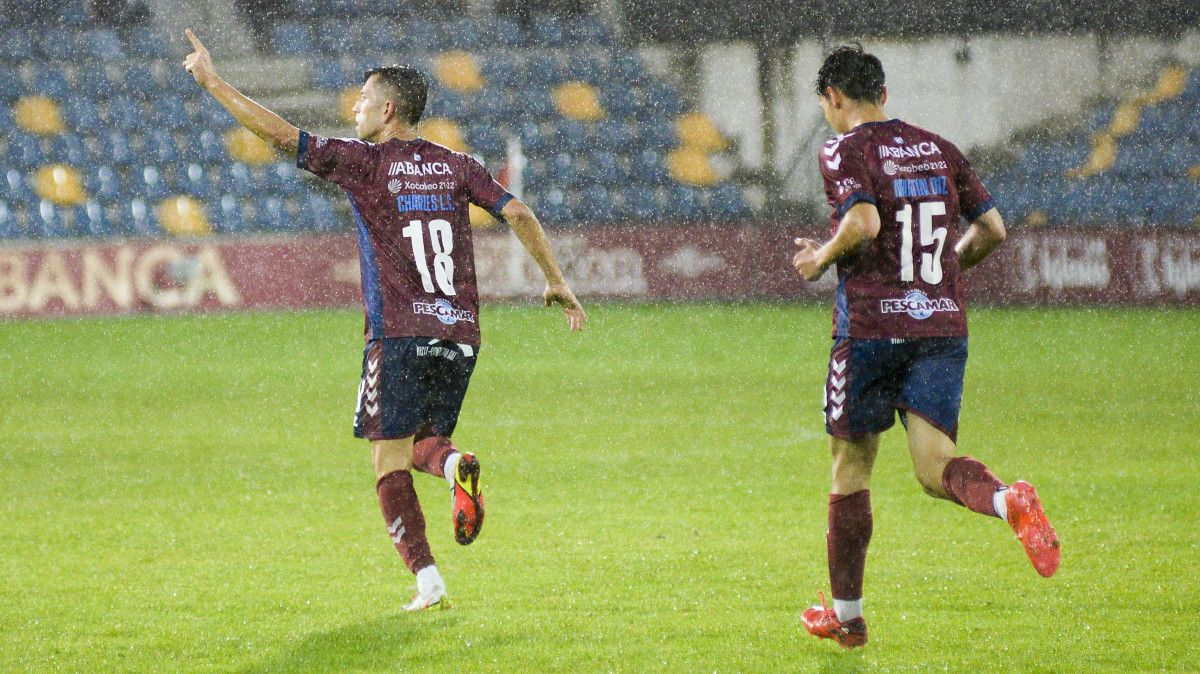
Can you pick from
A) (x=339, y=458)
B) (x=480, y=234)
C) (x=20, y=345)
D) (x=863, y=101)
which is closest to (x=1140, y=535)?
(x=863, y=101)

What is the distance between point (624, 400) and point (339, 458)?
3015 mm

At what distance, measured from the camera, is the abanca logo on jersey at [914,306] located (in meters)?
4.46

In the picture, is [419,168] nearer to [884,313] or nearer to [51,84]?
[884,313]

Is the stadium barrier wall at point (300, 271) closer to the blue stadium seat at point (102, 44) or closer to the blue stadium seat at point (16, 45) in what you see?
the blue stadium seat at point (102, 44)

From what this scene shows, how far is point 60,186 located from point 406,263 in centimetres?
1827

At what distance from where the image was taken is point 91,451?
906cm

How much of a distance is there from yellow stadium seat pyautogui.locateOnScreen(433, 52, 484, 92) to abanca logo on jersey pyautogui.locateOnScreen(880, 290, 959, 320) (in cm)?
1911

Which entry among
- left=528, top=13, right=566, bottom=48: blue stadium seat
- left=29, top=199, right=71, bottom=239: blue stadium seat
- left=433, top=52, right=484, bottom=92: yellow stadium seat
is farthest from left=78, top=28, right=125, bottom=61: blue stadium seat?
left=528, top=13, right=566, bottom=48: blue stadium seat

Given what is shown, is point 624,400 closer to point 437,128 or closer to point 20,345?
point 20,345

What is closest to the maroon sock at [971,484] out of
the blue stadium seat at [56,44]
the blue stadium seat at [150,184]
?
the blue stadium seat at [150,184]

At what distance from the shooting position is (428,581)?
517cm

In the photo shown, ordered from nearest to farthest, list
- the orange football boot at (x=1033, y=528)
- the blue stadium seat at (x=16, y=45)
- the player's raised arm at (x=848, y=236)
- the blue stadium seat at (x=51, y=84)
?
the orange football boot at (x=1033, y=528), the player's raised arm at (x=848, y=236), the blue stadium seat at (x=51, y=84), the blue stadium seat at (x=16, y=45)

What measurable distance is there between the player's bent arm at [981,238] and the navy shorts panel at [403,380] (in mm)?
1714

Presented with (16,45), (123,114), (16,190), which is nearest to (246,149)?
(123,114)
